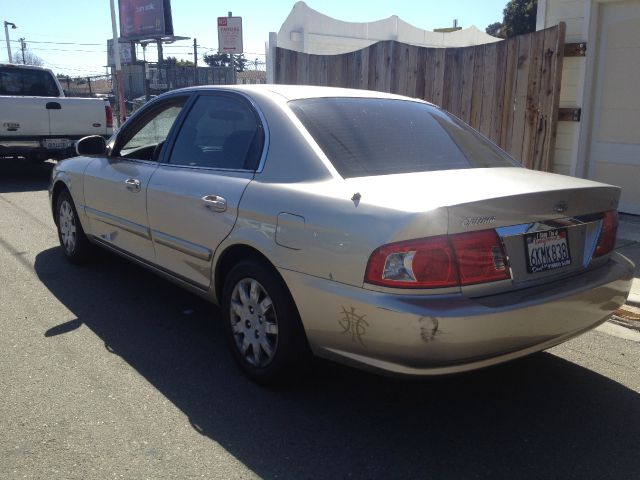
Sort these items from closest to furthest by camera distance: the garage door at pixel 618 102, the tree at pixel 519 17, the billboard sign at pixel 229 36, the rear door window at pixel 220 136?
the rear door window at pixel 220 136
the garage door at pixel 618 102
the billboard sign at pixel 229 36
the tree at pixel 519 17

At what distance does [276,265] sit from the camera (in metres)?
3.23

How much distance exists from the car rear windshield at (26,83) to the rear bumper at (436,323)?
10162 millimetres

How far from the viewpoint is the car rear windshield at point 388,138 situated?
11.1 ft

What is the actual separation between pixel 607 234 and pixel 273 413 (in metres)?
2.05

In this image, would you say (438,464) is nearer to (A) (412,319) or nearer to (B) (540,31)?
(A) (412,319)

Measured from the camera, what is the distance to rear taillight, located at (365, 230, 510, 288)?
2719mm

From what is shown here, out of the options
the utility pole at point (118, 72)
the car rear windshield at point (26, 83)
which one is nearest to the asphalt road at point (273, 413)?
the car rear windshield at point (26, 83)

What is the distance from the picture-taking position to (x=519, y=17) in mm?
34094

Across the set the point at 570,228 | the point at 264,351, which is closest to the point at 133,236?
the point at 264,351

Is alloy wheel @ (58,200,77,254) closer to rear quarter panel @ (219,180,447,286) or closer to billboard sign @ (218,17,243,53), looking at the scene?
rear quarter panel @ (219,180,447,286)

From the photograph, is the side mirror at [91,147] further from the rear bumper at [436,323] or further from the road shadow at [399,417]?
the rear bumper at [436,323]

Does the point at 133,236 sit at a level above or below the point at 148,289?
above

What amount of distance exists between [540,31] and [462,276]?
5.50 metres

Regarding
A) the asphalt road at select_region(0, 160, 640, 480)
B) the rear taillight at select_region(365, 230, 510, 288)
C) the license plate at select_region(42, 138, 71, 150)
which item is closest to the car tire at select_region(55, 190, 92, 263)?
the asphalt road at select_region(0, 160, 640, 480)
